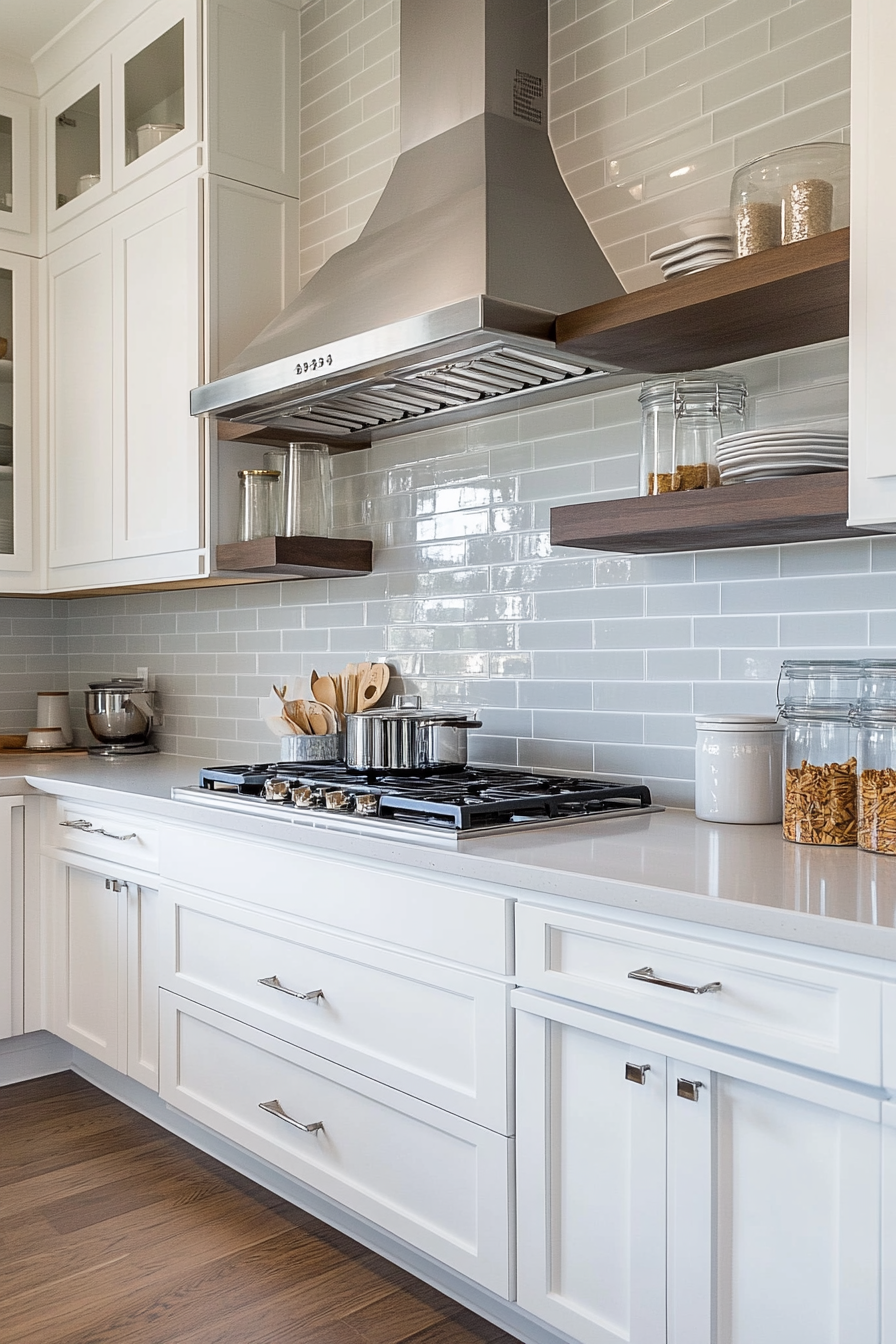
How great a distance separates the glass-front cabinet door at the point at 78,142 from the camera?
3.29 meters

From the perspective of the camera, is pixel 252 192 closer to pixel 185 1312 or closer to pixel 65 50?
pixel 65 50

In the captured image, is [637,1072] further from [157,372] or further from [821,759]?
[157,372]

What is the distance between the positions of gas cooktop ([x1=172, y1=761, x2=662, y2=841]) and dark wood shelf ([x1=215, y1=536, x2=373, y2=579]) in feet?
1.87

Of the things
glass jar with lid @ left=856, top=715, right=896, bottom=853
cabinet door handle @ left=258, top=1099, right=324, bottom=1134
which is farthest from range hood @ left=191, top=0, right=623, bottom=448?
cabinet door handle @ left=258, top=1099, right=324, bottom=1134

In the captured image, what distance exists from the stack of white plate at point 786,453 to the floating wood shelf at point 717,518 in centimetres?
4

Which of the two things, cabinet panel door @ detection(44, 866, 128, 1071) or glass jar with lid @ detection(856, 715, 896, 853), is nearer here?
glass jar with lid @ detection(856, 715, 896, 853)

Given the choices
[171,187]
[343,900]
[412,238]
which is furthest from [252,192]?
[343,900]

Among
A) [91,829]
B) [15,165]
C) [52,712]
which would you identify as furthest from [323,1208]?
[15,165]

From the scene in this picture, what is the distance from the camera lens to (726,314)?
183 cm

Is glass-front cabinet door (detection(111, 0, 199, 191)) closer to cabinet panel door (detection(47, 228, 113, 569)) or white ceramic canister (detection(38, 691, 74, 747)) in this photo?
cabinet panel door (detection(47, 228, 113, 569))

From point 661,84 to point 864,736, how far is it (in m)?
1.41

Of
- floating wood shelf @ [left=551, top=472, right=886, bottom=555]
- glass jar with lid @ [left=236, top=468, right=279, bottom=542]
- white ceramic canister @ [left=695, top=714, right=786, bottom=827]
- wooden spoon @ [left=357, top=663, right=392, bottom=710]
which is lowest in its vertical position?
white ceramic canister @ [left=695, top=714, right=786, bottom=827]

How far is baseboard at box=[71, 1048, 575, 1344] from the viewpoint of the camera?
6.06 feet

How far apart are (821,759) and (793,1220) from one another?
0.70m
